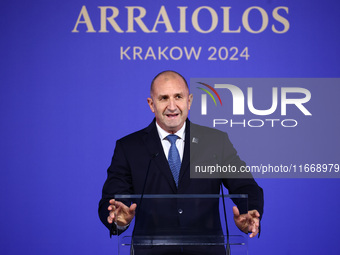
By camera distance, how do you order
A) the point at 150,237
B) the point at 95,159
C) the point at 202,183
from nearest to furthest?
the point at 150,237 < the point at 202,183 < the point at 95,159

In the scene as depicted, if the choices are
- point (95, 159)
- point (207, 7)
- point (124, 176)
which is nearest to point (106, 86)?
point (95, 159)

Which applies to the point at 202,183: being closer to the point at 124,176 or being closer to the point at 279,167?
the point at 124,176

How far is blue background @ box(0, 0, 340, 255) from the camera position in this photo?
3.20 meters

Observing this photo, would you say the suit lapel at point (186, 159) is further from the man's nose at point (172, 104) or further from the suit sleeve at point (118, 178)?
the suit sleeve at point (118, 178)

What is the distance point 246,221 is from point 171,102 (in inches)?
34.9

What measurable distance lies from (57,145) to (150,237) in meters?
1.83

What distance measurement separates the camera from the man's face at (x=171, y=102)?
2312 millimetres

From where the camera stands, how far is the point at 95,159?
126 inches

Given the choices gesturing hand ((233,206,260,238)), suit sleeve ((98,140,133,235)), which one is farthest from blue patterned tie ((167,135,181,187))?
gesturing hand ((233,206,260,238))

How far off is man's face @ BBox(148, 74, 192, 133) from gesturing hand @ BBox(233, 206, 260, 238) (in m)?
0.80

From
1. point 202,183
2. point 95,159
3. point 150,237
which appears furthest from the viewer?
point 95,159

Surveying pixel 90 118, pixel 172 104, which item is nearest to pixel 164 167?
pixel 172 104

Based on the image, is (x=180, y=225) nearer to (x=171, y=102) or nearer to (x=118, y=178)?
(x=118, y=178)

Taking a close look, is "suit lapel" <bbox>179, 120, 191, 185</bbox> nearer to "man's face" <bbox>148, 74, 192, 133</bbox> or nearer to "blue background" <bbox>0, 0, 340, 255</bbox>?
"man's face" <bbox>148, 74, 192, 133</bbox>
